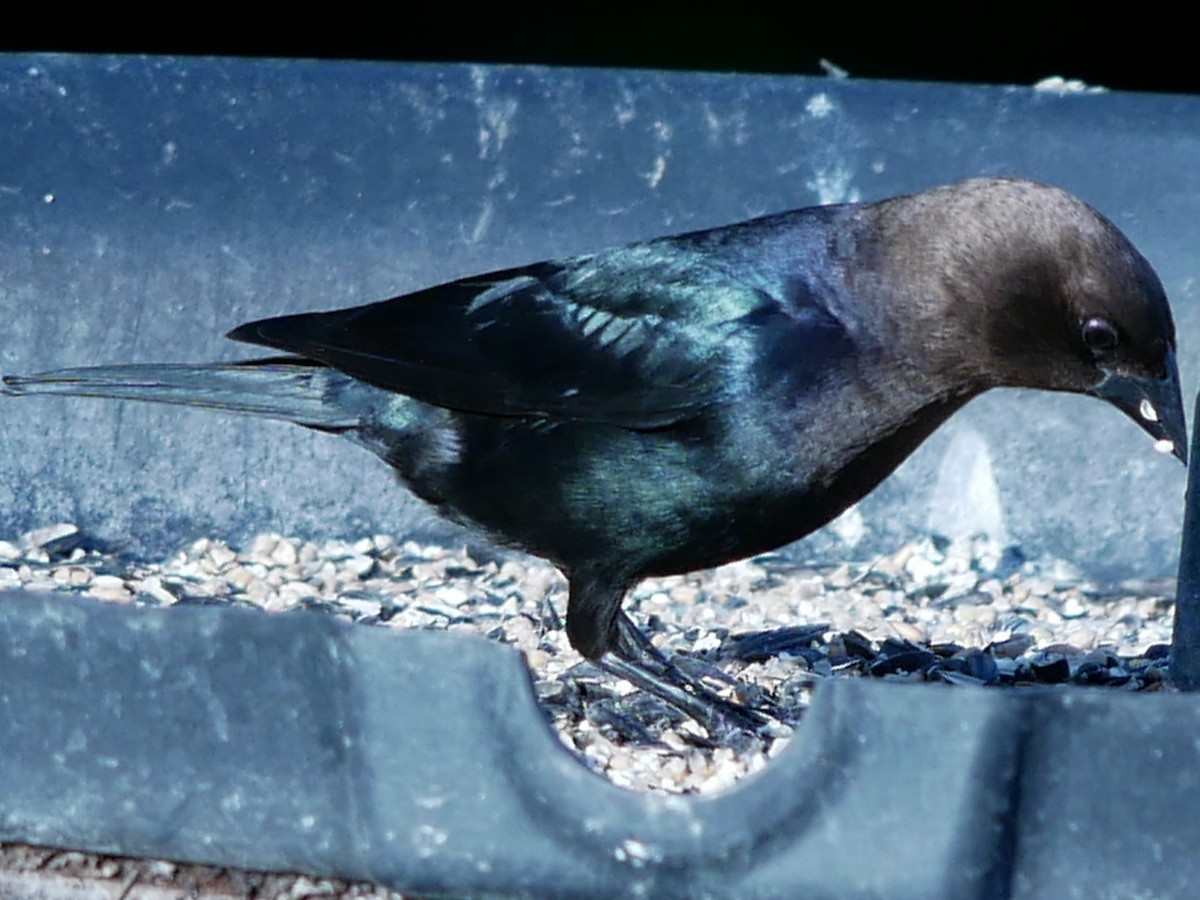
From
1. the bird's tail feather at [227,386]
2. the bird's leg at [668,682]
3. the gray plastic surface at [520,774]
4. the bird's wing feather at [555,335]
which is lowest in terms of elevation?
the bird's leg at [668,682]

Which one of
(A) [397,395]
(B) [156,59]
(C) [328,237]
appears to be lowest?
(A) [397,395]

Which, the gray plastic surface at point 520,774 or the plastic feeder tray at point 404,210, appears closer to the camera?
the gray plastic surface at point 520,774

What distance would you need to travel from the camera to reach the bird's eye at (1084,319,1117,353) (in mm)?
2906

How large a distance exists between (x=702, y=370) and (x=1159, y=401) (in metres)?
0.67

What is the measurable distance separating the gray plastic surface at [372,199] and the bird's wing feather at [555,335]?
45 centimetres

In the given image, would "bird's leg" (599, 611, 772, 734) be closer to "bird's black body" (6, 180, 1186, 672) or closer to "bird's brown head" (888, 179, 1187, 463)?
"bird's black body" (6, 180, 1186, 672)

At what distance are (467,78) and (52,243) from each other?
0.82 metres

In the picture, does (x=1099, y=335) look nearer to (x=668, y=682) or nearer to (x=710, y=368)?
(x=710, y=368)

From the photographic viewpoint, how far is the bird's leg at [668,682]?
3127 millimetres

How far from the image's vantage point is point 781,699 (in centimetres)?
335

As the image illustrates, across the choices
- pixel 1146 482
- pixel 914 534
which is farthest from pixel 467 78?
pixel 1146 482

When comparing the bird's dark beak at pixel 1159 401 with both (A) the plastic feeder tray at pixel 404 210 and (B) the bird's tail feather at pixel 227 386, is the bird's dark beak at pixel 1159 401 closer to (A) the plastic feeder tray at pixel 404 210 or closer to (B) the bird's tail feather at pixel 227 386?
(A) the plastic feeder tray at pixel 404 210

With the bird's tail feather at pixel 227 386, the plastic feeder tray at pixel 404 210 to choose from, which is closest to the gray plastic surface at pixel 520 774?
the bird's tail feather at pixel 227 386

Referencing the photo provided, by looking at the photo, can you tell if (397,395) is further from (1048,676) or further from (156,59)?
(1048,676)
